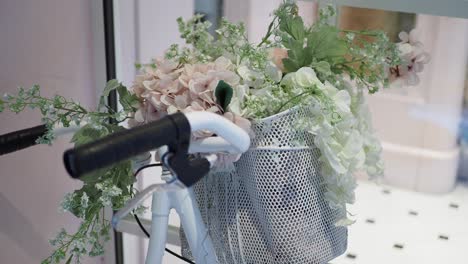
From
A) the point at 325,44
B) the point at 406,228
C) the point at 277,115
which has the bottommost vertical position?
the point at 406,228

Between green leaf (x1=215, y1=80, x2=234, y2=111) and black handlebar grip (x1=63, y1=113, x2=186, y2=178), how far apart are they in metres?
0.15

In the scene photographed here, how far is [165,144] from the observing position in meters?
0.77

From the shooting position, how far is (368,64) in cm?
110

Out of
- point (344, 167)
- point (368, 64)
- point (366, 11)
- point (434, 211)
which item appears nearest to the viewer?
point (344, 167)

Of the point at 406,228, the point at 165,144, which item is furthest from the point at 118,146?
the point at 406,228

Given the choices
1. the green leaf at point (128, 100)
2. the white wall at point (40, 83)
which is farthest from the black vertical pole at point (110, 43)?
the green leaf at point (128, 100)

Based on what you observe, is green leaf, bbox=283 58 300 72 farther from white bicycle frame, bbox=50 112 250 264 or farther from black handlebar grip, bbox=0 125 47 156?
black handlebar grip, bbox=0 125 47 156

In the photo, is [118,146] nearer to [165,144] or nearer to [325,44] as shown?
[165,144]

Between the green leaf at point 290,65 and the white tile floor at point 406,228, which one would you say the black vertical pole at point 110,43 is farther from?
the green leaf at point 290,65

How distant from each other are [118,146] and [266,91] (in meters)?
0.33

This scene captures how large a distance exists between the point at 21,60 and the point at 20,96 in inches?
21.3

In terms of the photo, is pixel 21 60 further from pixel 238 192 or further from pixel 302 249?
pixel 302 249

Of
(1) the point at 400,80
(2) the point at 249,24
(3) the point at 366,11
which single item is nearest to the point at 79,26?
(2) the point at 249,24

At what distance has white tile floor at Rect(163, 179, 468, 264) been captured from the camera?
1447mm
